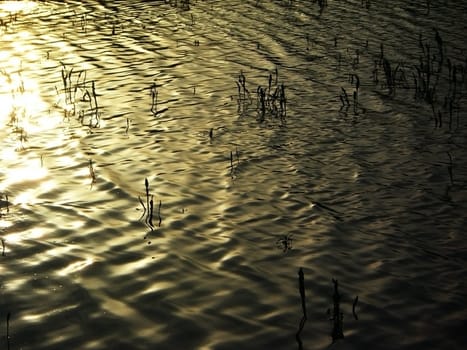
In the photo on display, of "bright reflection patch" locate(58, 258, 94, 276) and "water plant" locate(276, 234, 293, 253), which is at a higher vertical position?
"water plant" locate(276, 234, 293, 253)

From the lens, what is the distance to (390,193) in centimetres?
967

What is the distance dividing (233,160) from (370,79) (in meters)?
5.19

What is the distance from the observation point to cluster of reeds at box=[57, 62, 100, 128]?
13070 mm

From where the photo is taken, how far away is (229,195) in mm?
9742

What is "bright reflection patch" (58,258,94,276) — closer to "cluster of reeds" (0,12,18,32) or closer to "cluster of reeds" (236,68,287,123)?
"cluster of reeds" (236,68,287,123)

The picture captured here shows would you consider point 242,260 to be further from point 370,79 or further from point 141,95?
point 370,79

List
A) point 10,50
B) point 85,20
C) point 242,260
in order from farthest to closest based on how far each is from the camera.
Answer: point 85,20 → point 10,50 → point 242,260

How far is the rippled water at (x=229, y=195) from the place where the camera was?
6824 millimetres

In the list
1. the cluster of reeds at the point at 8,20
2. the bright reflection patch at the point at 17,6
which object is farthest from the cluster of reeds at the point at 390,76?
the bright reflection patch at the point at 17,6

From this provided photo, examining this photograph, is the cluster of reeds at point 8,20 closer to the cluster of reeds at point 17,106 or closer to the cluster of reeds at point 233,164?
the cluster of reeds at point 17,106

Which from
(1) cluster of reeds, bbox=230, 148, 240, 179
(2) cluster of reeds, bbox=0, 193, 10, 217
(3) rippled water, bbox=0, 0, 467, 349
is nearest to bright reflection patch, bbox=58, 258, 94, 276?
(3) rippled water, bbox=0, 0, 467, 349

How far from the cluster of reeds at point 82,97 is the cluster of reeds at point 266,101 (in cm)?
260

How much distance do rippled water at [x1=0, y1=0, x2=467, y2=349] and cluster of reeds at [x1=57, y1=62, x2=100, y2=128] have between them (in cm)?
6

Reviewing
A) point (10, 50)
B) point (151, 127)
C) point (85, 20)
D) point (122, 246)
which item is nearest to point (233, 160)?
point (151, 127)
